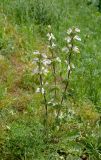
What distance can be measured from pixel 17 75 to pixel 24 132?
1.65 meters

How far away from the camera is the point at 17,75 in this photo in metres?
6.31

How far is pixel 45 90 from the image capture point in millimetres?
5840

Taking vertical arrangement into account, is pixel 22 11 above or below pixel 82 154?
above

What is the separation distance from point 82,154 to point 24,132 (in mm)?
777

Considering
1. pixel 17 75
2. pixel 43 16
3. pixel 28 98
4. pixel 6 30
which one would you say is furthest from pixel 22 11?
pixel 28 98

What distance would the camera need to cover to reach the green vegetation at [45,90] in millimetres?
4871

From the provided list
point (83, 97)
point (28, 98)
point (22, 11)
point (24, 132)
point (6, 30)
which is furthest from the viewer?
point (22, 11)

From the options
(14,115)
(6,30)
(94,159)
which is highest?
(6,30)

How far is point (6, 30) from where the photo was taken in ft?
23.8

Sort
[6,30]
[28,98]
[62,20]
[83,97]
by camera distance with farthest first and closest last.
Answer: [62,20]
[6,30]
[83,97]
[28,98]

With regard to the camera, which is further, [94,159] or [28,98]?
[28,98]

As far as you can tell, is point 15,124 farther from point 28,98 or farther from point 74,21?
point 74,21

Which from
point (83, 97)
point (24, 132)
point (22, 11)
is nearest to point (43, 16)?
point (22, 11)

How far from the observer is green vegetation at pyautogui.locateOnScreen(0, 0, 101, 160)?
4.87 meters
